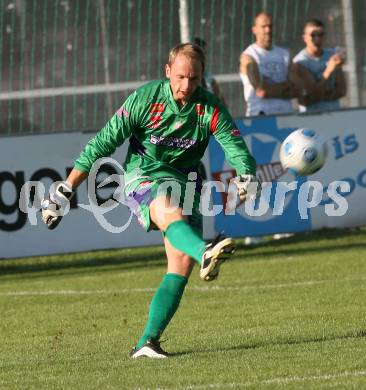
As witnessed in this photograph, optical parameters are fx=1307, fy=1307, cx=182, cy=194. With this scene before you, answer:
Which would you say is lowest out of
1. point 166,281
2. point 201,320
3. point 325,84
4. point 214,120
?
point 201,320

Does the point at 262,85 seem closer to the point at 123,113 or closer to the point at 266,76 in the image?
the point at 266,76

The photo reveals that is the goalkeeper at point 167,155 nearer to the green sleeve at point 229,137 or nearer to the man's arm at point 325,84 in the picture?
the green sleeve at point 229,137

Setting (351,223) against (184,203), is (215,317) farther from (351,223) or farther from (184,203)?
(351,223)

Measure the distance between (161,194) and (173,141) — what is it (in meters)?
0.35

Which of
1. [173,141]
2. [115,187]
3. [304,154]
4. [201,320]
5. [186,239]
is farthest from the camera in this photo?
[115,187]

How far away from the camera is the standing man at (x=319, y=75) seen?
15375 millimetres

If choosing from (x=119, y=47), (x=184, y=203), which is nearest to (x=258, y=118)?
(x=119, y=47)

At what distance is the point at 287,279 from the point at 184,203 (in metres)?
4.40

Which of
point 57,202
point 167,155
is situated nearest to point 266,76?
point 167,155

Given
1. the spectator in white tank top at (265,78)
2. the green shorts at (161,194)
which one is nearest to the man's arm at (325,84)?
the spectator in white tank top at (265,78)

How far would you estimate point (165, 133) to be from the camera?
7.73m

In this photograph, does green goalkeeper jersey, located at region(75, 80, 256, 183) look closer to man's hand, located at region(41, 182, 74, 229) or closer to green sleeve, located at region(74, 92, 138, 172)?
green sleeve, located at region(74, 92, 138, 172)

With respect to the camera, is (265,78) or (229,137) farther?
(265,78)

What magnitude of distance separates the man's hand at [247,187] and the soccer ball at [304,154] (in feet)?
3.91
